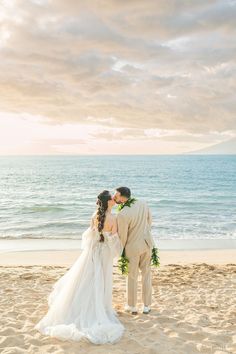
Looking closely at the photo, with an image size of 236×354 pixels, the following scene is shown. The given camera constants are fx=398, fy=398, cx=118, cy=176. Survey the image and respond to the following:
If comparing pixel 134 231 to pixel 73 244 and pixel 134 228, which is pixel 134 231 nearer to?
pixel 134 228

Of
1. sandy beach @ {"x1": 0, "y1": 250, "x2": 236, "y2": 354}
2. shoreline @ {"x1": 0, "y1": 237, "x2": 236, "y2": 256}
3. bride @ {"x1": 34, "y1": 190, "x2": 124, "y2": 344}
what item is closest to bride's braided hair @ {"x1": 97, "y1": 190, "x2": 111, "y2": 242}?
bride @ {"x1": 34, "y1": 190, "x2": 124, "y2": 344}

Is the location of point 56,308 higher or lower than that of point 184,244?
higher

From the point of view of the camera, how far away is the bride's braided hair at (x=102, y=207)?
6.18 m

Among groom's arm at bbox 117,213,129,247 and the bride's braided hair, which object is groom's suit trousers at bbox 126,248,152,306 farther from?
the bride's braided hair

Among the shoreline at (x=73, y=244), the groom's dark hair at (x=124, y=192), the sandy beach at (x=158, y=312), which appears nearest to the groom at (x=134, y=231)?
the groom's dark hair at (x=124, y=192)

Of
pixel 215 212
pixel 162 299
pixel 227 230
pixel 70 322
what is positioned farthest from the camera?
pixel 215 212

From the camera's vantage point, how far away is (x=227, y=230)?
1988 centimetres

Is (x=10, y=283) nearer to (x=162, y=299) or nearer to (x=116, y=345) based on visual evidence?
(x=162, y=299)

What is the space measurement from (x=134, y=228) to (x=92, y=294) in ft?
4.01

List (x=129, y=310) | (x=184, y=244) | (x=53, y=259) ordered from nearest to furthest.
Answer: (x=129, y=310)
(x=53, y=259)
(x=184, y=244)

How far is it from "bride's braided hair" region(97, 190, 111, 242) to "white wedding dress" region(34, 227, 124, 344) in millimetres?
130

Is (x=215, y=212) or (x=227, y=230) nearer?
(x=227, y=230)

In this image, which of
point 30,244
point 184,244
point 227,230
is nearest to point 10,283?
point 30,244

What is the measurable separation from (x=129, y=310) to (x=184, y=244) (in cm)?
966
